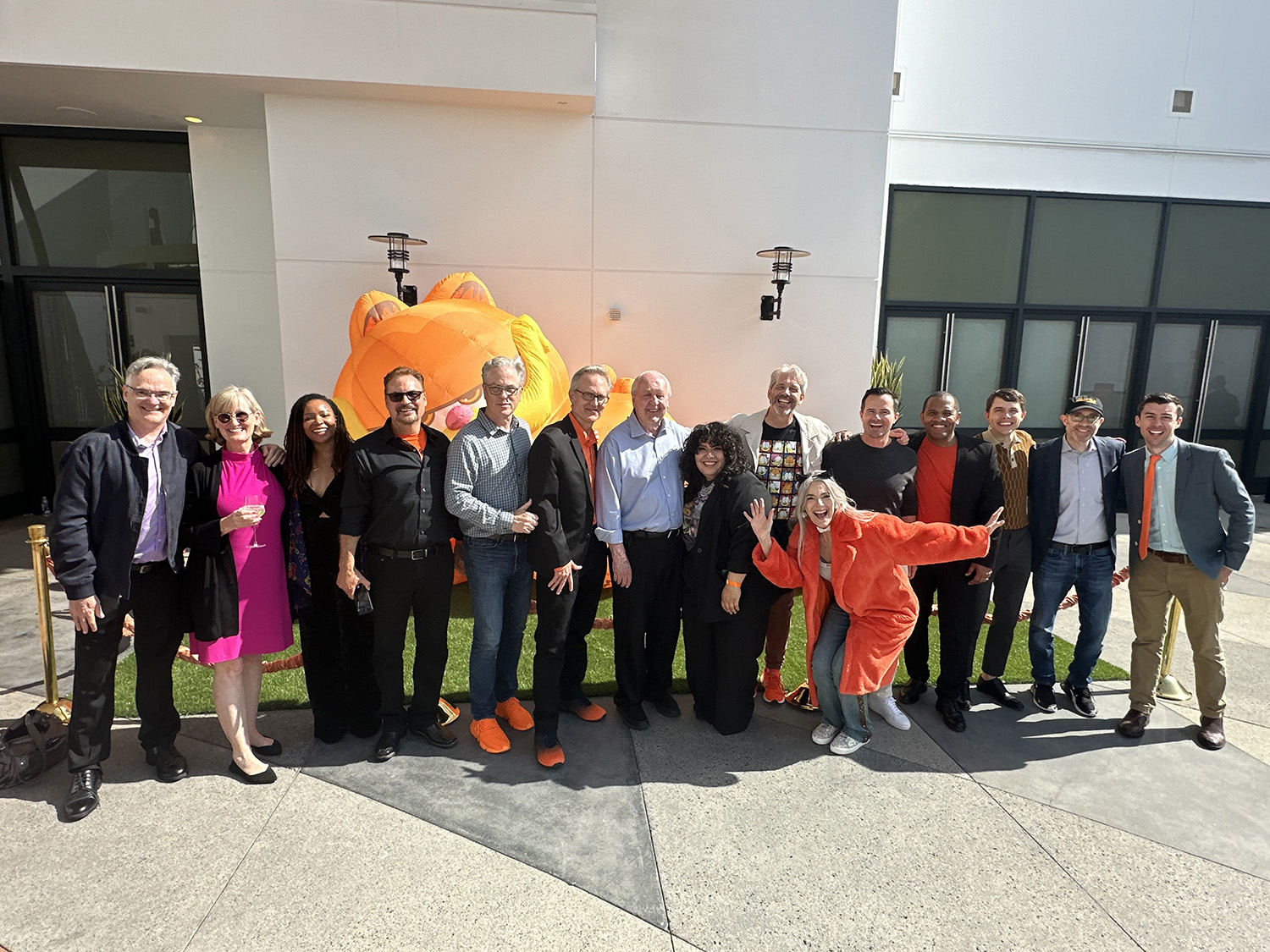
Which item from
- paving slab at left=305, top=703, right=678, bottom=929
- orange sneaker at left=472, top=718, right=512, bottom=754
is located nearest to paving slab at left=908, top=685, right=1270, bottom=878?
paving slab at left=305, top=703, right=678, bottom=929

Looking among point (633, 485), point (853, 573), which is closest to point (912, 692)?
point (853, 573)

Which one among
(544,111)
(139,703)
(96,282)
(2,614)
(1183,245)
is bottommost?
(2,614)

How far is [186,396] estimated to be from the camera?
27.3ft

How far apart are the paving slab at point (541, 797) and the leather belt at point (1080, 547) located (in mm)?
2424

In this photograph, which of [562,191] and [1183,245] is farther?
[1183,245]

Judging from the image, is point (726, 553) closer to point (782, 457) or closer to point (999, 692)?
point (782, 457)

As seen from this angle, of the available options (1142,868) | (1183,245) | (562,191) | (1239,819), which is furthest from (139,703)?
(1183,245)

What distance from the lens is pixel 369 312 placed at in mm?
5387

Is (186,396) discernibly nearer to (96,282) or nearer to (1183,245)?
(96,282)

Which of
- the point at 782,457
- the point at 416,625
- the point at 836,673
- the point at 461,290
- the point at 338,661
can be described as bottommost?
the point at 836,673

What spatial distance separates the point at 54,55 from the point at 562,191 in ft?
14.4

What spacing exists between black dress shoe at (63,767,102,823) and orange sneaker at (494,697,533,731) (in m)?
1.78

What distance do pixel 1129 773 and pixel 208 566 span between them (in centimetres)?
452

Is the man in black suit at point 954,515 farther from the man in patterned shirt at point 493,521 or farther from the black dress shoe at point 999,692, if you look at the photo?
the man in patterned shirt at point 493,521
